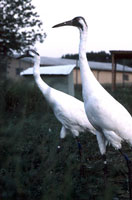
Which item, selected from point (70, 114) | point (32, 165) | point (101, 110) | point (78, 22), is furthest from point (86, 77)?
point (32, 165)

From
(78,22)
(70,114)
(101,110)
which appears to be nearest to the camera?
(101,110)

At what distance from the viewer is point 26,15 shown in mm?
15203

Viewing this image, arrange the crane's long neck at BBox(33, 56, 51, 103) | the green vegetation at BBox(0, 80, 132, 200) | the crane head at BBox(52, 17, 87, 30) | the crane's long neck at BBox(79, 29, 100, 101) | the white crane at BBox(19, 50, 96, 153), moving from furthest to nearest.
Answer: the crane's long neck at BBox(33, 56, 51, 103) < the white crane at BBox(19, 50, 96, 153) < the crane head at BBox(52, 17, 87, 30) < the crane's long neck at BBox(79, 29, 100, 101) < the green vegetation at BBox(0, 80, 132, 200)

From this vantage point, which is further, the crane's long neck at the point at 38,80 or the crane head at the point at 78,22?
the crane's long neck at the point at 38,80

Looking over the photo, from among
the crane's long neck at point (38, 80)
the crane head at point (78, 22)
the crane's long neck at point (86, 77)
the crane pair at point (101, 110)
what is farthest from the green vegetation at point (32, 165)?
the crane head at point (78, 22)

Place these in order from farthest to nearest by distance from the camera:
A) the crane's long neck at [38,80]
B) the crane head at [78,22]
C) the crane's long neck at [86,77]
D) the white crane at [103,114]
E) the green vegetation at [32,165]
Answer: the crane's long neck at [38,80] → the crane head at [78,22] → the crane's long neck at [86,77] → the white crane at [103,114] → the green vegetation at [32,165]

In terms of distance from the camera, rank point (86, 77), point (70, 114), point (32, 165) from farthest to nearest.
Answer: point (70, 114) → point (86, 77) → point (32, 165)

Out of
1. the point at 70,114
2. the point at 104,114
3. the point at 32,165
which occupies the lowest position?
the point at 70,114

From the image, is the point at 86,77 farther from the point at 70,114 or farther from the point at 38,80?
the point at 38,80

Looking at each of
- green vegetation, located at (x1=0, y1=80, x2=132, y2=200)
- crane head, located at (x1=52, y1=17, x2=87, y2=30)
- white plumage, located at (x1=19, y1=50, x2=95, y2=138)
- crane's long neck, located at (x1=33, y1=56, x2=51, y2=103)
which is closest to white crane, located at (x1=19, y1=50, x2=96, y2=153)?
white plumage, located at (x1=19, y1=50, x2=95, y2=138)

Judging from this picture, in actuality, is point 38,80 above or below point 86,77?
below

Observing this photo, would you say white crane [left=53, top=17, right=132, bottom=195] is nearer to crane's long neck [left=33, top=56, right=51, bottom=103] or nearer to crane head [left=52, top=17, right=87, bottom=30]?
crane head [left=52, top=17, right=87, bottom=30]

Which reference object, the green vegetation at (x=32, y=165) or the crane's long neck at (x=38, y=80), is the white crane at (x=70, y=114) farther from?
the green vegetation at (x=32, y=165)

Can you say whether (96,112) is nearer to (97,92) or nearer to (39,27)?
(97,92)
